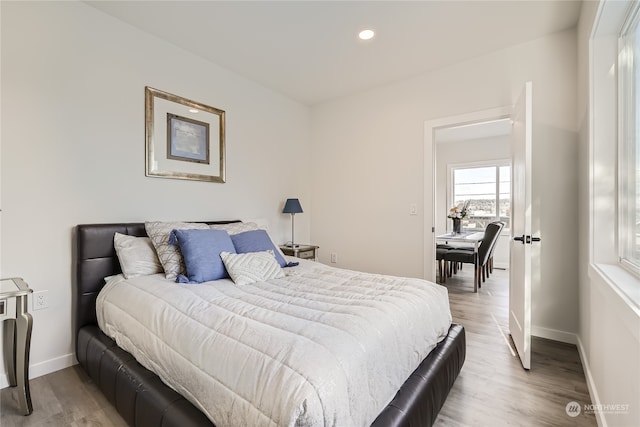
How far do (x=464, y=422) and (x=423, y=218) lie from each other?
2049mm

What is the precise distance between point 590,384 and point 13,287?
11.3 feet

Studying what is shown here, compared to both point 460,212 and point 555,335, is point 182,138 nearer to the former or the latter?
point 555,335

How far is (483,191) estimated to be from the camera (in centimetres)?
618

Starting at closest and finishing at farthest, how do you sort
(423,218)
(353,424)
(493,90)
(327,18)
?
1. (353,424)
2. (327,18)
3. (493,90)
4. (423,218)

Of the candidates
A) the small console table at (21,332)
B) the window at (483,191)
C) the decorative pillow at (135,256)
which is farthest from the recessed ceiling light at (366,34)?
the window at (483,191)

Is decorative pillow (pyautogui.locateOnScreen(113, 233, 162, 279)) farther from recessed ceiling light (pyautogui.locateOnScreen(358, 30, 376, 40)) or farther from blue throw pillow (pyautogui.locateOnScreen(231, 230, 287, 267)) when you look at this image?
recessed ceiling light (pyautogui.locateOnScreen(358, 30, 376, 40))

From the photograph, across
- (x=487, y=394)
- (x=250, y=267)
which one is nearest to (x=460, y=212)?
(x=487, y=394)

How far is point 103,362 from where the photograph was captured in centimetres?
168

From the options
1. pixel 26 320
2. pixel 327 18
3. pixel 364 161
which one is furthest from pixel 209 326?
pixel 364 161

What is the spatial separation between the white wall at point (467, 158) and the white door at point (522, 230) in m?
2.96

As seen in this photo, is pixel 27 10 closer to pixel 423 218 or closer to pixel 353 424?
pixel 353 424

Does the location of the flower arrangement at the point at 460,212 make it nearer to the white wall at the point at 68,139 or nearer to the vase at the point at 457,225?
the vase at the point at 457,225

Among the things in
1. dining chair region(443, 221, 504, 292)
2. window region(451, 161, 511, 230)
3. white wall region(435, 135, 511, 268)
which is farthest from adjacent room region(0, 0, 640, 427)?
window region(451, 161, 511, 230)

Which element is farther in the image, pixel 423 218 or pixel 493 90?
pixel 423 218
